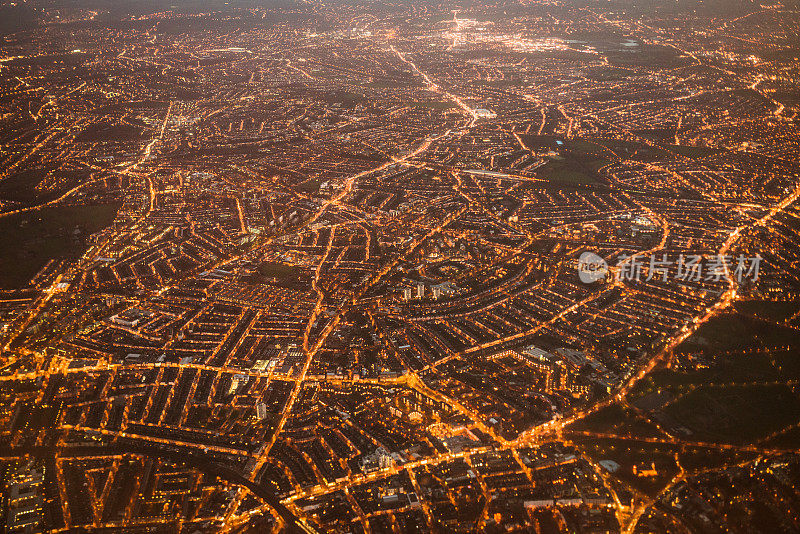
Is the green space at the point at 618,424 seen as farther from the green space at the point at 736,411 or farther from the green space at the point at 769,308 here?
the green space at the point at 769,308

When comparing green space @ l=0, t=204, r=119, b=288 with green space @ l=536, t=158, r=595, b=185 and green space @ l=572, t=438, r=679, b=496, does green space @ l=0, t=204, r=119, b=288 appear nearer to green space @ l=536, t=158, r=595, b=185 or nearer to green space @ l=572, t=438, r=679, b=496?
green space @ l=572, t=438, r=679, b=496

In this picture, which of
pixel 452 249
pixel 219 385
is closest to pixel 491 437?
pixel 219 385

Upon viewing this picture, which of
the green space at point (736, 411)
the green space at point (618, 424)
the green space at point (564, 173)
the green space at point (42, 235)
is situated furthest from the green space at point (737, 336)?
the green space at point (42, 235)

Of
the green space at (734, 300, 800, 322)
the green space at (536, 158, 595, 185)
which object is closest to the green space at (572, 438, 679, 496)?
the green space at (734, 300, 800, 322)

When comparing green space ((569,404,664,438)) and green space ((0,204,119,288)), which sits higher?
green space ((0,204,119,288))

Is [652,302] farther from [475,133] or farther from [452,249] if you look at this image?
[475,133]

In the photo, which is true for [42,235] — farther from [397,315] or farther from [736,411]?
[736,411]
